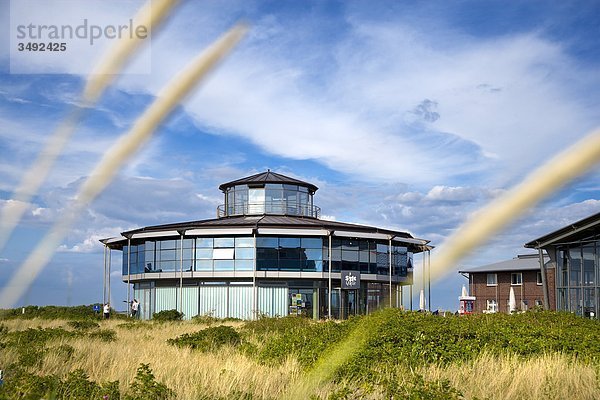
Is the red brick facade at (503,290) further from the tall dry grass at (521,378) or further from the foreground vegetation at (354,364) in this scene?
the tall dry grass at (521,378)

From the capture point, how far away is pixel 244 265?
46.4 m

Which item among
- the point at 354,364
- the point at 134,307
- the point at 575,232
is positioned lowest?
the point at 134,307

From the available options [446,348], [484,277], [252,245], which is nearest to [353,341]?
[446,348]

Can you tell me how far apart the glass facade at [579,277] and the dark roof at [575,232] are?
45 centimetres

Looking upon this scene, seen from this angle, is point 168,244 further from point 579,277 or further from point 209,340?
point 209,340

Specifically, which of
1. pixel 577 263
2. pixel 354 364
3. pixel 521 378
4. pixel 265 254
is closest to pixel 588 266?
pixel 577 263

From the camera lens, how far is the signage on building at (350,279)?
47.2 meters

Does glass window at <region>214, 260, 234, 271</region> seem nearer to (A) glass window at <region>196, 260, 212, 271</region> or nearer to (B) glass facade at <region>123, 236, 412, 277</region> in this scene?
(B) glass facade at <region>123, 236, 412, 277</region>

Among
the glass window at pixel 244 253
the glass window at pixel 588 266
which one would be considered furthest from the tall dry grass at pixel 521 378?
the glass window at pixel 244 253

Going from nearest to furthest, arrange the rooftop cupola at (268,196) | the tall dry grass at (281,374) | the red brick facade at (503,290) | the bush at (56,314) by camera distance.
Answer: the tall dry grass at (281,374) → the bush at (56,314) → the rooftop cupola at (268,196) → the red brick facade at (503,290)

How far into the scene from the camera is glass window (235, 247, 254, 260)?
4641cm

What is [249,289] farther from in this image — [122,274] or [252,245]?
[122,274]

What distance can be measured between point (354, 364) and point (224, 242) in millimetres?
36463

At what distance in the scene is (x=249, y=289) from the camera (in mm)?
46656
